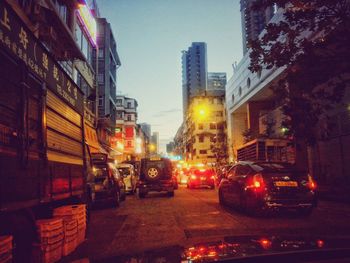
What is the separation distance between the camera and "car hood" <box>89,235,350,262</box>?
2.67 meters

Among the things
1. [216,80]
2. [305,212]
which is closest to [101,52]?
[305,212]

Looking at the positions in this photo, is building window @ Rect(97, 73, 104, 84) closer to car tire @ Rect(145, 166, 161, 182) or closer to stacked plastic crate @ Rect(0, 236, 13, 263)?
car tire @ Rect(145, 166, 161, 182)

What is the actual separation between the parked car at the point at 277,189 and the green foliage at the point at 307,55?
12.3 ft

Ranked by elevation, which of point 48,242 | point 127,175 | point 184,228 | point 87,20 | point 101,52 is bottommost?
point 184,228

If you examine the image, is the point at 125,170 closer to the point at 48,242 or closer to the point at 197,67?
the point at 48,242

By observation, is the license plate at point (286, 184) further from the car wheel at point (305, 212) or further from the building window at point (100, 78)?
the building window at point (100, 78)

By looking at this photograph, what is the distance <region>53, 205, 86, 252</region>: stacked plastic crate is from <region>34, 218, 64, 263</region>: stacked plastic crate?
1.78ft

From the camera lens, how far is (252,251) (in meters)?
2.85

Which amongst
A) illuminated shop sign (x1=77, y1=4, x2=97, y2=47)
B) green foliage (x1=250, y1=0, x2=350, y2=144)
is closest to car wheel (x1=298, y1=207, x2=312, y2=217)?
green foliage (x1=250, y1=0, x2=350, y2=144)

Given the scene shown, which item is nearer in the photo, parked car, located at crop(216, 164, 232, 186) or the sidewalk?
parked car, located at crop(216, 164, 232, 186)

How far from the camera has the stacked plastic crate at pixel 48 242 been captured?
5055mm

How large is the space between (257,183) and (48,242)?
6116 mm

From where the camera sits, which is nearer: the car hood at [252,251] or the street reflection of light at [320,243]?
the car hood at [252,251]

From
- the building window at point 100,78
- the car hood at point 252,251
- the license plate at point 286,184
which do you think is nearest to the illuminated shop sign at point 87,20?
the building window at point 100,78
